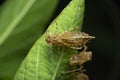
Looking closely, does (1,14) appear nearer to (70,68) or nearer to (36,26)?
(36,26)

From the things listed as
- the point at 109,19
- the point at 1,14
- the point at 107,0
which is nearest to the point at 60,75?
the point at 1,14

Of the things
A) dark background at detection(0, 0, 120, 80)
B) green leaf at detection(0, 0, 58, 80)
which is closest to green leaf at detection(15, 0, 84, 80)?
green leaf at detection(0, 0, 58, 80)

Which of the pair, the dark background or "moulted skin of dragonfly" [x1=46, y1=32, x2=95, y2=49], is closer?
"moulted skin of dragonfly" [x1=46, y1=32, x2=95, y2=49]

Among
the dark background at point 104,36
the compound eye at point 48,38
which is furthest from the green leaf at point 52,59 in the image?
the dark background at point 104,36

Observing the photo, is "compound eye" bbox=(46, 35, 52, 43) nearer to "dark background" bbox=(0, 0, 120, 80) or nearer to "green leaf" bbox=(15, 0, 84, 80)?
"green leaf" bbox=(15, 0, 84, 80)

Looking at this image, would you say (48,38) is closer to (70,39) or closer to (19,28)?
(70,39)

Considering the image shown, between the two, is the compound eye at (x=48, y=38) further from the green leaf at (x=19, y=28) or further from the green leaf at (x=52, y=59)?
the green leaf at (x=19, y=28)
